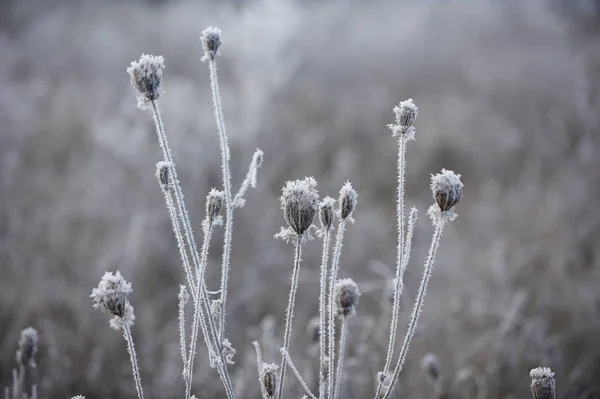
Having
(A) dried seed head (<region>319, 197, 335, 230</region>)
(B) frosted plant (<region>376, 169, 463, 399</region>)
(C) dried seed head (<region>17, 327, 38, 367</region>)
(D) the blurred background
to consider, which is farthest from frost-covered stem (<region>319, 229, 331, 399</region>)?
(C) dried seed head (<region>17, 327, 38, 367</region>)

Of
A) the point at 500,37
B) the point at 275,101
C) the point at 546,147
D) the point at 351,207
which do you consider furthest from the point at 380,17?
the point at 351,207

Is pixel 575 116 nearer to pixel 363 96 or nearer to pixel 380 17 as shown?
pixel 363 96

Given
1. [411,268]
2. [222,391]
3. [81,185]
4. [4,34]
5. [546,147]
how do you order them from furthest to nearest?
[4,34], [546,147], [81,185], [411,268], [222,391]

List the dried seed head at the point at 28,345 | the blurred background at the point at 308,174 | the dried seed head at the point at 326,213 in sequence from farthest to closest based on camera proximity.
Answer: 1. the blurred background at the point at 308,174
2. the dried seed head at the point at 28,345
3. the dried seed head at the point at 326,213

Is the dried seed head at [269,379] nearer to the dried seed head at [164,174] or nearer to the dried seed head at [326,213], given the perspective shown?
the dried seed head at [326,213]

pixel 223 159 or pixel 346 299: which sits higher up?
pixel 223 159

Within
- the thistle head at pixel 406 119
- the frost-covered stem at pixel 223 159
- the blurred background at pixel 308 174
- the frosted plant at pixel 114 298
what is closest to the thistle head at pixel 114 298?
the frosted plant at pixel 114 298

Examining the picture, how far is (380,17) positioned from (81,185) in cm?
571

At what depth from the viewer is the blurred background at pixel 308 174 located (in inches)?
94.5

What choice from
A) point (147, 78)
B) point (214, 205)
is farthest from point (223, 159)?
point (147, 78)

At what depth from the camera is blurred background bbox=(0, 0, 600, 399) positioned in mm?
2400

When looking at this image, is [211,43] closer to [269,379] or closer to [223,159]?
[223,159]

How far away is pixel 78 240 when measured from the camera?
10.8 feet

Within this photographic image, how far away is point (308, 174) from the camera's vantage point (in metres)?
4.01
